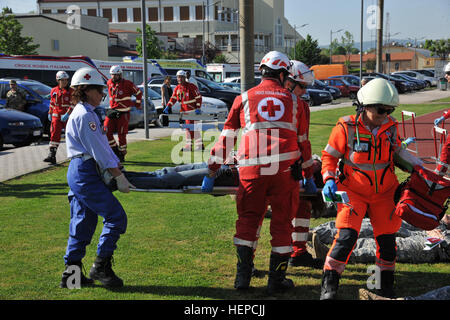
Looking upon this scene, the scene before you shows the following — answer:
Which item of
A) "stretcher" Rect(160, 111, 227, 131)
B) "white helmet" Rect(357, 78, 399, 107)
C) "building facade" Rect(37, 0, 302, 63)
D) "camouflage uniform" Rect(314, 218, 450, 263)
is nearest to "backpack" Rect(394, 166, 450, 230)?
"white helmet" Rect(357, 78, 399, 107)

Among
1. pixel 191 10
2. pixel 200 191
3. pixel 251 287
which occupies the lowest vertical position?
pixel 251 287

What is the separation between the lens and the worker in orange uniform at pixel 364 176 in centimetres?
442

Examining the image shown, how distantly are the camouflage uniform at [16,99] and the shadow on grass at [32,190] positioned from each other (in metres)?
8.13

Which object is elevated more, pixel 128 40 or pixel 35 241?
pixel 128 40

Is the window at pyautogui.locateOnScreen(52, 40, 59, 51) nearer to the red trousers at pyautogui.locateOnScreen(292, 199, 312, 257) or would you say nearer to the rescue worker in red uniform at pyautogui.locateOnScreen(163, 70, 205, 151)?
the rescue worker in red uniform at pyautogui.locateOnScreen(163, 70, 205, 151)

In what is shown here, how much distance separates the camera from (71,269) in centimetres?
Result: 492

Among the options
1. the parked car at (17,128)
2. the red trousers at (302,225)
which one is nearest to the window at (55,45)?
the parked car at (17,128)

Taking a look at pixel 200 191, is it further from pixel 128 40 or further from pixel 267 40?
pixel 267 40

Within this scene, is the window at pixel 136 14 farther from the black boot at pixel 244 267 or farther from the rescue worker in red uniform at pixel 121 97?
the black boot at pixel 244 267

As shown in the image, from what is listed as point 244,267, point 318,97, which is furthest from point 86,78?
point 318,97

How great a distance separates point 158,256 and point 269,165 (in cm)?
186
